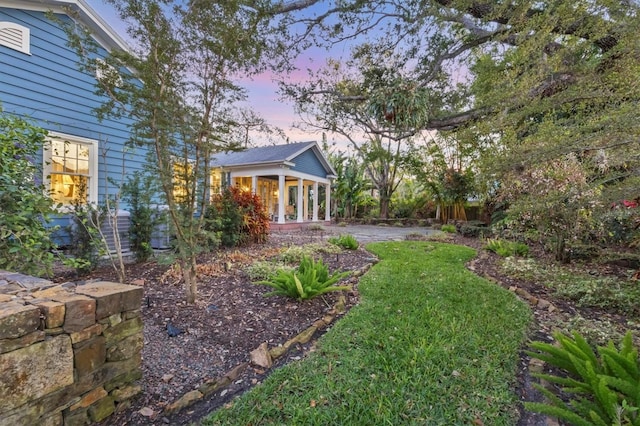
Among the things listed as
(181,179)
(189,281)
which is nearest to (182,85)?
(181,179)

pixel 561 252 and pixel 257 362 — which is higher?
pixel 561 252

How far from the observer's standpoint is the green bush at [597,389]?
1511 mm

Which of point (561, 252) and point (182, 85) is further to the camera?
point (561, 252)

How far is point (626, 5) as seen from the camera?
3590mm

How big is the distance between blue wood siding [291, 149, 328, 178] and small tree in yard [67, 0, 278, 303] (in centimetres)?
996

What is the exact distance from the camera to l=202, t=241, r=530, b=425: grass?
5.89 feet

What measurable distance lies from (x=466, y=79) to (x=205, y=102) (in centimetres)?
820

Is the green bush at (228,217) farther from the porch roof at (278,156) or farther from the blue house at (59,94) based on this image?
the porch roof at (278,156)

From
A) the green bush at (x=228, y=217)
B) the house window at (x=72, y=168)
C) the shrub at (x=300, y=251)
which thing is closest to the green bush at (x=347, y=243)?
the shrub at (x=300, y=251)

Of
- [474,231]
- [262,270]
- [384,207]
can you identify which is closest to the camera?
[262,270]

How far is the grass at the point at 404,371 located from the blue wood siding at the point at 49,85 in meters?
4.47

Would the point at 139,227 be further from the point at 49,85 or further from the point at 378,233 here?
the point at 378,233

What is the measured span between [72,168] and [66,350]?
19.6 feet

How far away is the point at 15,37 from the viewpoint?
516 centimetres
